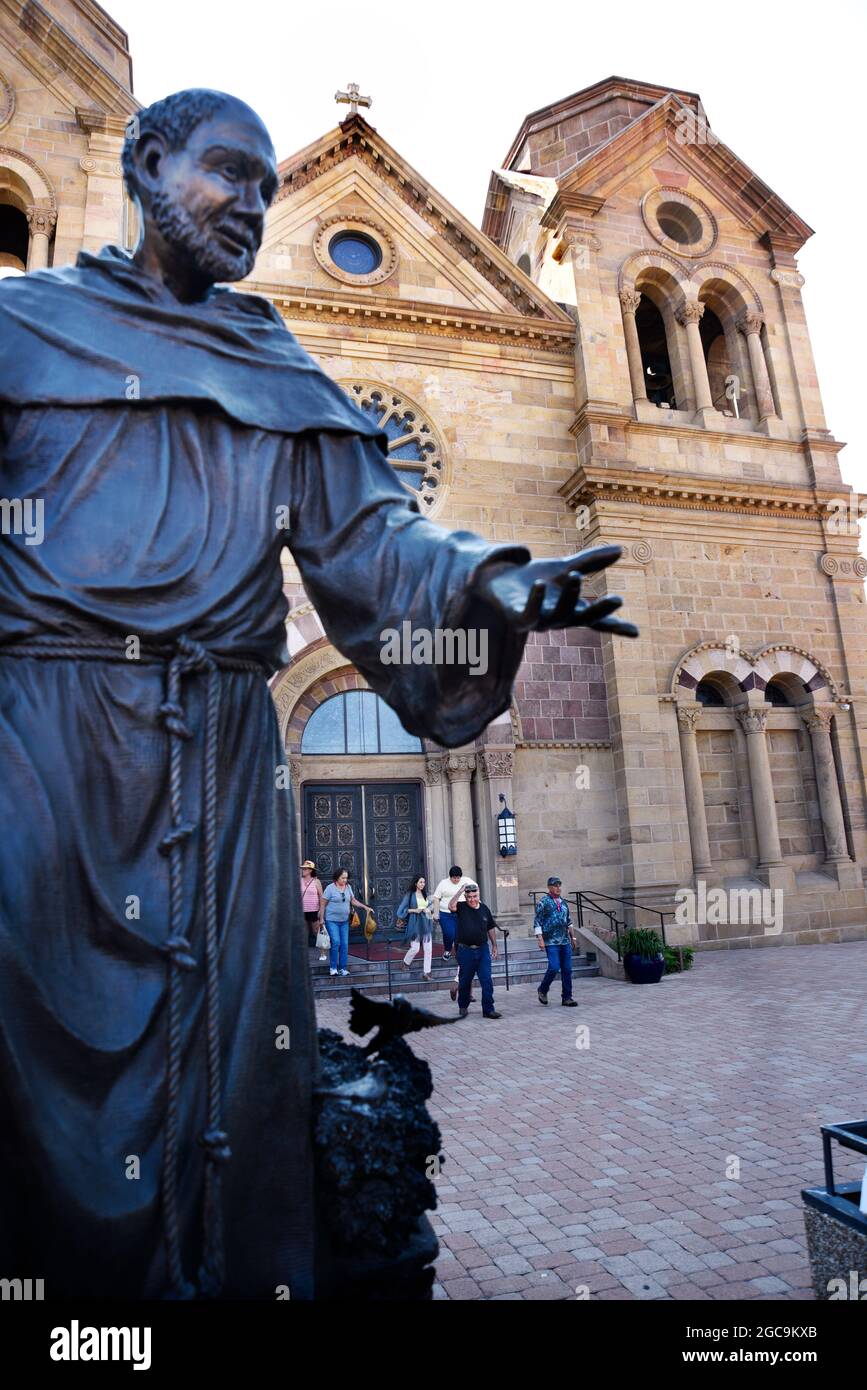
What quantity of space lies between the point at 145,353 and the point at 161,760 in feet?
3.12

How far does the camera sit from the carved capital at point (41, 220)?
14703mm

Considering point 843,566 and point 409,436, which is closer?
point 409,436

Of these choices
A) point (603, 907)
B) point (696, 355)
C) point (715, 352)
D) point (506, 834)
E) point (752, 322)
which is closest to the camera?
point (506, 834)

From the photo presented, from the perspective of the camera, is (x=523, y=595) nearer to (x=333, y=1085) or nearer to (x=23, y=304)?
(x=333, y=1085)

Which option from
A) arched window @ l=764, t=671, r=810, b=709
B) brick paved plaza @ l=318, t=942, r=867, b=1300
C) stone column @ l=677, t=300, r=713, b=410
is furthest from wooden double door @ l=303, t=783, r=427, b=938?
stone column @ l=677, t=300, r=713, b=410

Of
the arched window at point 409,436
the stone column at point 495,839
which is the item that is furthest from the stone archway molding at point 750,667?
the arched window at point 409,436

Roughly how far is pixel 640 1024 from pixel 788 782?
386 inches

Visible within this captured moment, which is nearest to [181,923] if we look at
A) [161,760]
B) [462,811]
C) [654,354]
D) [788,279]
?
[161,760]

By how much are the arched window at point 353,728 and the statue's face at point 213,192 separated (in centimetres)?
1348

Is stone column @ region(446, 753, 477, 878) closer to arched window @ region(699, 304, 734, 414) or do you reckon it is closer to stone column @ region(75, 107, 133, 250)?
stone column @ region(75, 107, 133, 250)

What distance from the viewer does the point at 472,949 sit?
1035cm

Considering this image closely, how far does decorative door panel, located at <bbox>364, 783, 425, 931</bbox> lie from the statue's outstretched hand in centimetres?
1418

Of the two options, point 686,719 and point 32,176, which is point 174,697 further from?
point 32,176

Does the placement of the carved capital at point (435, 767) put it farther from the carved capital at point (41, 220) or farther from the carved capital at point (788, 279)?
the carved capital at point (788, 279)
